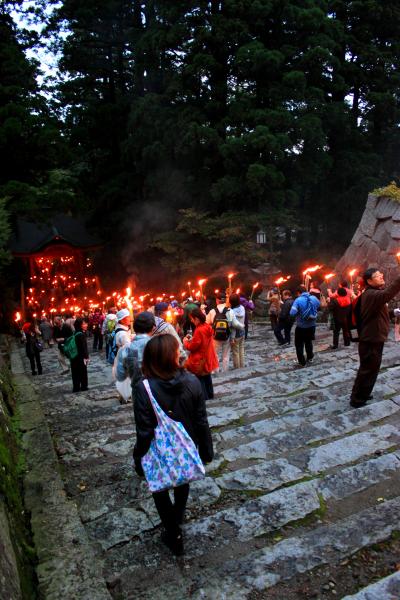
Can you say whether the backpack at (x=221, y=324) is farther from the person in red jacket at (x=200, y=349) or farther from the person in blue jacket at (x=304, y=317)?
the person in red jacket at (x=200, y=349)

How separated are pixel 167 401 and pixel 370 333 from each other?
10.7ft

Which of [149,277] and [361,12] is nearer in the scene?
[361,12]

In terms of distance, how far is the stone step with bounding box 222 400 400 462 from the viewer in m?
4.52

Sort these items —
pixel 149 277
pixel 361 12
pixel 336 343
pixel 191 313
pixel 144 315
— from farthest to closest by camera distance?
pixel 149 277, pixel 361 12, pixel 336 343, pixel 191 313, pixel 144 315

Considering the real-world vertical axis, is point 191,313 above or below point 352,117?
below

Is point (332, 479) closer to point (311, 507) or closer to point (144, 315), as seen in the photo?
point (311, 507)

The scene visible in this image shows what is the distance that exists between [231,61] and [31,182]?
11.0 metres

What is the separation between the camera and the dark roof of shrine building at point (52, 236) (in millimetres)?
27406

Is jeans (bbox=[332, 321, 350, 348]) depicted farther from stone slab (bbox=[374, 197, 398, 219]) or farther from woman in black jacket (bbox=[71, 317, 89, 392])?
stone slab (bbox=[374, 197, 398, 219])

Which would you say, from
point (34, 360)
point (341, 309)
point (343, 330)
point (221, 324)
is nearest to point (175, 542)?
point (221, 324)

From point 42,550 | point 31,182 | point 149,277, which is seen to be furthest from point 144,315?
point 149,277

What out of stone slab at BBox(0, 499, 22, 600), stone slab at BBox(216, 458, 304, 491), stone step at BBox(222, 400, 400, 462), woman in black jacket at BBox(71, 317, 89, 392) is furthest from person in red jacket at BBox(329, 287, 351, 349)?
stone slab at BBox(0, 499, 22, 600)

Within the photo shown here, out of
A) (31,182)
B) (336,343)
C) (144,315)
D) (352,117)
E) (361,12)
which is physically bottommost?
(336,343)

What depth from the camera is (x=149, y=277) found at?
26438 mm
